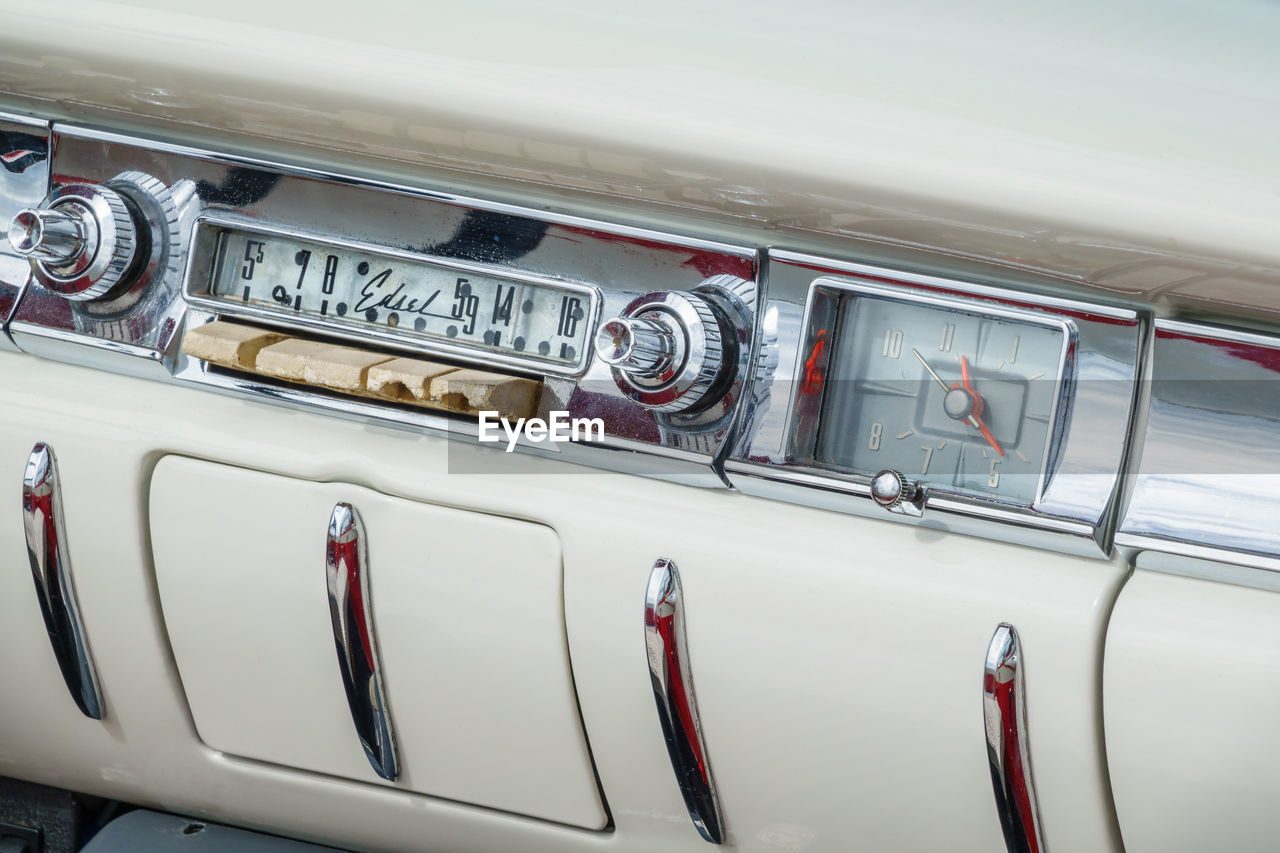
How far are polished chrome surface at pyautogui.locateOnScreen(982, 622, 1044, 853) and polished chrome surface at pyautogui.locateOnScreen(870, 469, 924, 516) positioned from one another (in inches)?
4.0

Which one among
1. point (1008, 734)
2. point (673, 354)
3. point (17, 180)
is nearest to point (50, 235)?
point (17, 180)

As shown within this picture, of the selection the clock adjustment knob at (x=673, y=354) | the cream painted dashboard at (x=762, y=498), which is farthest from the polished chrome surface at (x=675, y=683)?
the clock adjustment knob at (x=673, y=354)

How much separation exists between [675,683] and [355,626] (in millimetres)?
255

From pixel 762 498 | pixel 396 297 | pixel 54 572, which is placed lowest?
pixel 54 572

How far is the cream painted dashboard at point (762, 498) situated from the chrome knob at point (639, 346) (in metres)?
0.09

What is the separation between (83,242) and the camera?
2.68 ft

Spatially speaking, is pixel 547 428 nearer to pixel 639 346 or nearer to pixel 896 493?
pixel 639 346

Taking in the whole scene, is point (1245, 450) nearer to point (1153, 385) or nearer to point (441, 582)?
point (1153, 385)

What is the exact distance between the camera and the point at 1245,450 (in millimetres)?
673

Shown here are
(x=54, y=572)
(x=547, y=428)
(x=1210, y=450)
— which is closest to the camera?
(x=1210, y=450)

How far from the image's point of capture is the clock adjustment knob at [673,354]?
28.4 inches

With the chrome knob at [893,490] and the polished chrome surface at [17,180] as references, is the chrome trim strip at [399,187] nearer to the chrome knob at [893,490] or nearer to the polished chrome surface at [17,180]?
the polished chrome surface at [17,180]

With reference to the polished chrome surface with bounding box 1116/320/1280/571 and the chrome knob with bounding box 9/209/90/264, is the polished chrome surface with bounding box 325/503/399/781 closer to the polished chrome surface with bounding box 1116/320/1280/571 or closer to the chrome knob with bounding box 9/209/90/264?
the chrome knob with bounding box 9/209/90/264

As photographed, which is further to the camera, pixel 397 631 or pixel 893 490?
pixel 397 631
